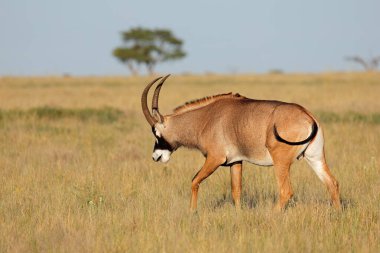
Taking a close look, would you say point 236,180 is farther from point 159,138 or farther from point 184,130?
point 159,138

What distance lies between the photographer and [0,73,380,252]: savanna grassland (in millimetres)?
5895

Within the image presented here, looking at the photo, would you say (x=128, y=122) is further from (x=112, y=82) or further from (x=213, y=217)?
(x=112, y=82)

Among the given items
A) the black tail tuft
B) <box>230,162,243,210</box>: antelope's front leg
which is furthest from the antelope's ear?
the black tail tuft

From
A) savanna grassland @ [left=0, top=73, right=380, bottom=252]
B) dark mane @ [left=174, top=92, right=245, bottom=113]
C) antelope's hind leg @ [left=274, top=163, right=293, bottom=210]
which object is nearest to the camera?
savanna grassland @ [left=0, top=73, right=380, bottom=252]

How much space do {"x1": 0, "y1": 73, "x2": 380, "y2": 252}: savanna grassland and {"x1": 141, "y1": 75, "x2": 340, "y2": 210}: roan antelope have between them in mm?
394

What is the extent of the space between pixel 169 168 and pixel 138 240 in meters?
4.83

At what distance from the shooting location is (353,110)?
803 inches

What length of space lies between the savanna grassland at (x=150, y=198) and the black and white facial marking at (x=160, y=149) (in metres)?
0.46

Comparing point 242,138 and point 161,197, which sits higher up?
point 242,138

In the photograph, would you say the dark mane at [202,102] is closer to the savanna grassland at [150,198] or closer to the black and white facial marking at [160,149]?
the black and white facial marking at [160,149]

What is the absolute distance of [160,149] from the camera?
8570mm

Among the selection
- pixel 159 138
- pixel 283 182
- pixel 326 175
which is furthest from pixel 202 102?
pixel 326 175

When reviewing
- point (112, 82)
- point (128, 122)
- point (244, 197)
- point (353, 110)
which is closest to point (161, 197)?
point (244, 197)

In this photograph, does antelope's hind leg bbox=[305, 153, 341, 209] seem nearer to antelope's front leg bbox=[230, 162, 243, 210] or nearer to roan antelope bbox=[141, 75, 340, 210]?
roan antelope bbox=[141, 75, 340, 210]
